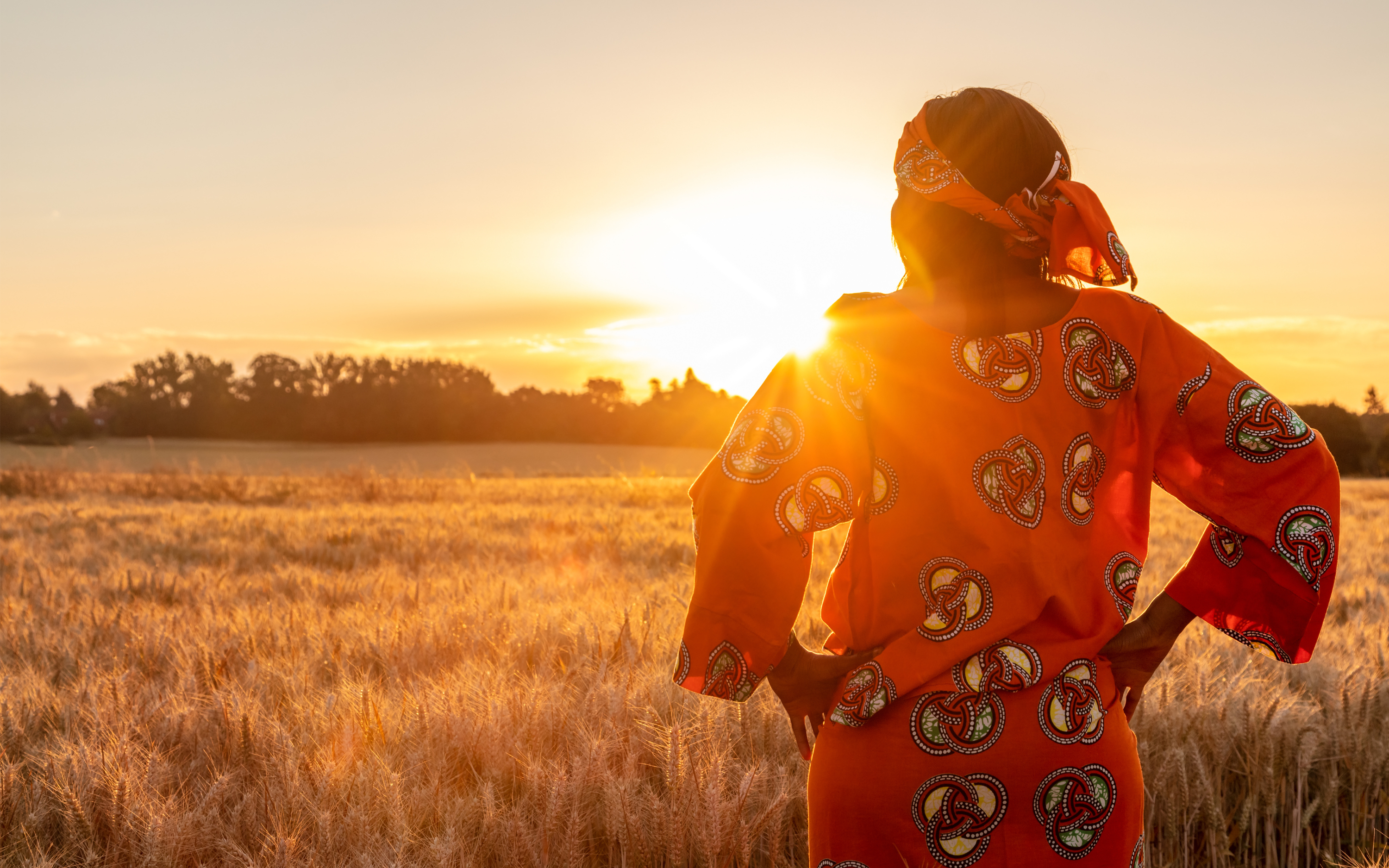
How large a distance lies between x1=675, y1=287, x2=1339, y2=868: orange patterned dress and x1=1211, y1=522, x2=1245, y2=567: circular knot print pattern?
0.24 feet

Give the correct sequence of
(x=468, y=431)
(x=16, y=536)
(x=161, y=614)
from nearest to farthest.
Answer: (x=161, y=614), (x=16, y=536), (x=468, y=431)

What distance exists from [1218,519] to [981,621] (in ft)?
1.72

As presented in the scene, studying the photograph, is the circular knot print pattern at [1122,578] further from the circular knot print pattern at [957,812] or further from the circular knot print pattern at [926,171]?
the circular knot print pattern at [926,171]

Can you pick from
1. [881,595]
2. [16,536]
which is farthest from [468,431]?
[881,595]

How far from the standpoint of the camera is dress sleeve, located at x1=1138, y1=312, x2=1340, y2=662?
140cm

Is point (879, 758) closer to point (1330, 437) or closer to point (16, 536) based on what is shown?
point (16, 536)

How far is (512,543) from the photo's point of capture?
7434mm

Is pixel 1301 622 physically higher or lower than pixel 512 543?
higher

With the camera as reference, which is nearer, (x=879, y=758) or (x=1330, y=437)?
(x=879, y=758)

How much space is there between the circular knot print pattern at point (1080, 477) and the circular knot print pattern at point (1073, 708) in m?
0.24

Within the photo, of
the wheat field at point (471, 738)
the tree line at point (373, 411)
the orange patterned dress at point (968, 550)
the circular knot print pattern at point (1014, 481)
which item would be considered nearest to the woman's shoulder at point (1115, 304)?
the orange patterned dress at point (968, 550)

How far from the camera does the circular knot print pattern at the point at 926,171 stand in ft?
4.34

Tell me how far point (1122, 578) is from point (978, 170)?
720mm

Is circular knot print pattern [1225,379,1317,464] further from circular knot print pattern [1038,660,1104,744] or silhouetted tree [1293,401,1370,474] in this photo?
silhouetted tree [1293,401,1370,474]
